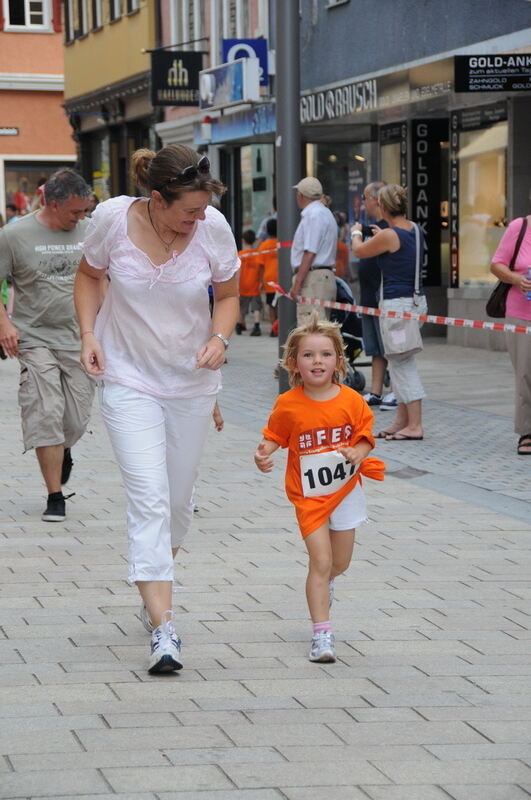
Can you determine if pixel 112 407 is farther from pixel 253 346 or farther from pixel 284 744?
pixel 253 346

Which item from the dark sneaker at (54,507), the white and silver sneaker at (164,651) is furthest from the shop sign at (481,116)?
the white and silver sneaker at (164,651)

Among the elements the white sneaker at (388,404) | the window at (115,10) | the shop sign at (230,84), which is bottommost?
the white sneaker at (388,404)

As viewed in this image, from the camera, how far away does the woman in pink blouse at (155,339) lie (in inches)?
224

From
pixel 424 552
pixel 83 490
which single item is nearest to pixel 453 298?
pixel 83 490

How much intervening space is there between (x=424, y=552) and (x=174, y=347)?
2.43 meters

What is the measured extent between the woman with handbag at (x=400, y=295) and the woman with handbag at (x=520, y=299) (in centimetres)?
100

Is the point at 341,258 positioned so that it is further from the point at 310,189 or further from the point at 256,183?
the point at 256,183

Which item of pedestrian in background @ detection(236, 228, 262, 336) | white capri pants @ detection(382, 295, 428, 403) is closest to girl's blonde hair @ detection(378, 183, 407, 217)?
white capri pants @ detection(382, 295, 428, 403)

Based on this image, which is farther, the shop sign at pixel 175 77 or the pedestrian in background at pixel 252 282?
the shop sign at pixel 175 77

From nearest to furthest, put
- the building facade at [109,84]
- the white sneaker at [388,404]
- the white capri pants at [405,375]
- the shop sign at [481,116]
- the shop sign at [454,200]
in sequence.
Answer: the white capri pants at [405,375], the white sneaker at [388,404], the shop sign at [481,116], the shop sign at [454,200], the building facade at [109,84]

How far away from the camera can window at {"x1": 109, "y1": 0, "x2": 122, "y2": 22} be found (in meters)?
37.4

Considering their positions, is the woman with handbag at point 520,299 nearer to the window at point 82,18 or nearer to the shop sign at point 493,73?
the shop sign at point 493,73

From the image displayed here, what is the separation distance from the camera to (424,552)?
7785mm

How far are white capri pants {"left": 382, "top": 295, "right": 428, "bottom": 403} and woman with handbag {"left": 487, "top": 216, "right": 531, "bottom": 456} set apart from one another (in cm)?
89
